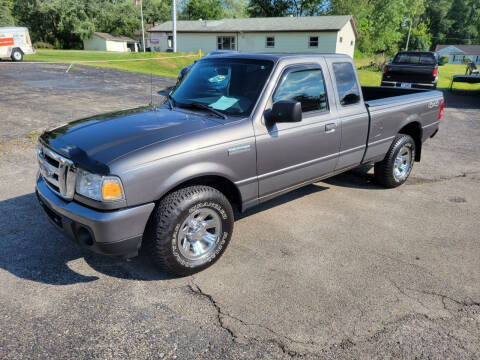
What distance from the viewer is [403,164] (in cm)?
598

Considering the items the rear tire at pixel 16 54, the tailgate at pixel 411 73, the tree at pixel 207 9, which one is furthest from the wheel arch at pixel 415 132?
the tree at pixel 207 9

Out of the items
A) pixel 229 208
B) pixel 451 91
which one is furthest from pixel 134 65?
pixel 229 208

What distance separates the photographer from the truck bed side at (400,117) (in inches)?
200

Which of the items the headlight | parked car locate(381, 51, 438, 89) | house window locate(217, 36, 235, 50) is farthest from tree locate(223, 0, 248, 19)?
the headlight

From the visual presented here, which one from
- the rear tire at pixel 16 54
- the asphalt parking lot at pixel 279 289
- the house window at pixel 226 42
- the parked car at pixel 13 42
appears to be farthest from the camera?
the house window at pixel 226 42

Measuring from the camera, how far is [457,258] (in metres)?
3.89

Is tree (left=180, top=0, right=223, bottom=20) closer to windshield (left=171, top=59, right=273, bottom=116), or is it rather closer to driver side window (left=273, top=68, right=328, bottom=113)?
windshield (left=171, top=59, right=273, bottom=116)

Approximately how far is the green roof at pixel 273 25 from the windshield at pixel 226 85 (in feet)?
131

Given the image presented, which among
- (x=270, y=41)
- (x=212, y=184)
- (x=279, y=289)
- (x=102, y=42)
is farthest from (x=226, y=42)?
(x=279, y=289)

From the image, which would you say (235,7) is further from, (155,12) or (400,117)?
(400,117)

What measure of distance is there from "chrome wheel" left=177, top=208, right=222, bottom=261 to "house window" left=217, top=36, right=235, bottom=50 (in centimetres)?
4528

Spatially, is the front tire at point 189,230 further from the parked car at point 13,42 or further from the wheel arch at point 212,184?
the parked car at point 13,42

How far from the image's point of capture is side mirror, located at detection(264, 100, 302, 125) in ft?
11.5

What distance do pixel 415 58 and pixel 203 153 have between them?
17501 millimetres
